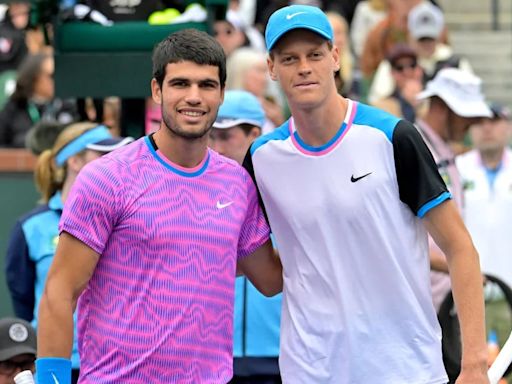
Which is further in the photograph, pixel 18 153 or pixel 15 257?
pixel 18 153

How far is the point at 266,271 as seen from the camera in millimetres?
5828

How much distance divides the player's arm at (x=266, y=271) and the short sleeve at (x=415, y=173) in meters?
0.61

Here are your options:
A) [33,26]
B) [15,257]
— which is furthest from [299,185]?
[33,26]

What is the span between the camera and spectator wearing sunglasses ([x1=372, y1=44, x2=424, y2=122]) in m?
12.2

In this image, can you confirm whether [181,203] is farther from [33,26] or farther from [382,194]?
[33,26]

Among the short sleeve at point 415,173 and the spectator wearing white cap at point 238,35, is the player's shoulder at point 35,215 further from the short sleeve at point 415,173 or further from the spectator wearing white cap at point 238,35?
the spectator wearing white cap at point 238,35

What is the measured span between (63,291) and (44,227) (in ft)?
8.48

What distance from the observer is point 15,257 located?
7.91 meters

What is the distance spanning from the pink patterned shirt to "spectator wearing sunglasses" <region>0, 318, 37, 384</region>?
4.50 ft

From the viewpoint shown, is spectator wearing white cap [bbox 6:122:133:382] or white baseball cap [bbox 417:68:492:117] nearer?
spectator wearing white cap [bbox 6:122:133:382]

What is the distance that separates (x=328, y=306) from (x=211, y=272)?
46 centimetres

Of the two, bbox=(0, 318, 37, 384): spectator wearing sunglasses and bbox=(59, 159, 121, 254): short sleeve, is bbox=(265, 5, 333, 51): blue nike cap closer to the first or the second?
bbox=(59, 159, 121, 254): short sleeve

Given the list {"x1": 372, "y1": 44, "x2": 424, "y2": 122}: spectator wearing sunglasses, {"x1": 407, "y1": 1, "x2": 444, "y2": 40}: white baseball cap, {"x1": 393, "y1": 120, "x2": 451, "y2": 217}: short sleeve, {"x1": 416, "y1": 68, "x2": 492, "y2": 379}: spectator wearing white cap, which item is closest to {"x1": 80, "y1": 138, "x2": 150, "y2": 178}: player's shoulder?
{"x1": 393, "y1": 120, "x2": 451, "y2": 217}: short sleeve

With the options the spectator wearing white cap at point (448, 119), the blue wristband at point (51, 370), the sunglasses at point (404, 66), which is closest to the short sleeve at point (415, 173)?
the blue wristband at point (51, 370)
